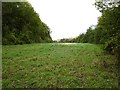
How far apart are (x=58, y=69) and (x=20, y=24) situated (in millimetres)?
12633

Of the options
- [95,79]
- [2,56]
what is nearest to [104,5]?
[95,79]

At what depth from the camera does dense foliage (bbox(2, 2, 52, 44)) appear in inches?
843

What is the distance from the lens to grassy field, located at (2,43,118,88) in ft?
33.7

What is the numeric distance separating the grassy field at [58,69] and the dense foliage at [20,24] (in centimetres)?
503

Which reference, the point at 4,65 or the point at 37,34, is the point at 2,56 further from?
the point at 37,34

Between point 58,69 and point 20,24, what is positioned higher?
point 20,24

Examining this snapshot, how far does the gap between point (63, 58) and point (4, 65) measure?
11.5 feet

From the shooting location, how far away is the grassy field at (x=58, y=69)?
10.3 metres

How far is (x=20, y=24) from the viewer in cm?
2370

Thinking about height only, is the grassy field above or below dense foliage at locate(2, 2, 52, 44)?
below

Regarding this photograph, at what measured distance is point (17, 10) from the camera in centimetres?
2306

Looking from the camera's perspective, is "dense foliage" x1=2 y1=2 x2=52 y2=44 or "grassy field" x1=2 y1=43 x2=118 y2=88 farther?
"dense foliage" x1=2 y1=2 x2=52 y2=44

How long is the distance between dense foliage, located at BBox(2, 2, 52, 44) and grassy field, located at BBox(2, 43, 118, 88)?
16.5 feet

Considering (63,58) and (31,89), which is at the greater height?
(63,58)
